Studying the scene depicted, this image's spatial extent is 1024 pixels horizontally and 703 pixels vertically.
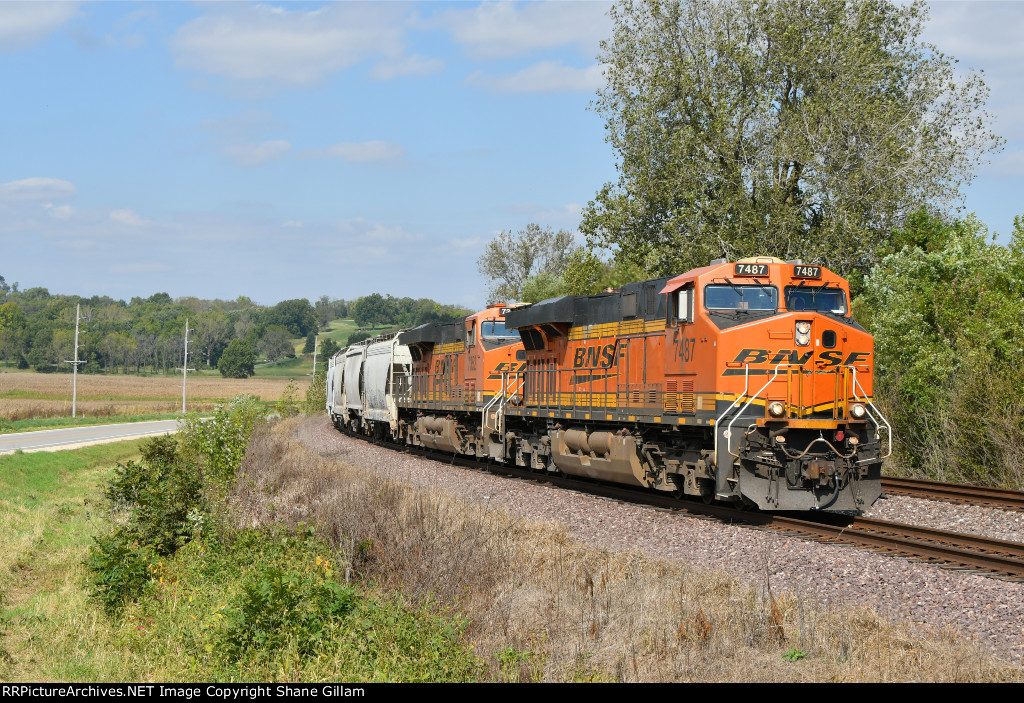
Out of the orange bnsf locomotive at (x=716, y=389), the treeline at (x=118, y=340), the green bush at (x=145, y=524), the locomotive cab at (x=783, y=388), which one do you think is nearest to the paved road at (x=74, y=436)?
the green bush at (x=145, y=524)

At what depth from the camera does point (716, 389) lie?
13453mm

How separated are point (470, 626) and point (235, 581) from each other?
543cm

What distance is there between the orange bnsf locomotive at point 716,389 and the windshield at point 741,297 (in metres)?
0.02

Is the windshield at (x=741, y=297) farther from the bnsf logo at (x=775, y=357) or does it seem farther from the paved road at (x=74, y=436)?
the paved road at (x=74, y=436)

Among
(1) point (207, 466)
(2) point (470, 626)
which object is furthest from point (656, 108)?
(2) point (470, 626)

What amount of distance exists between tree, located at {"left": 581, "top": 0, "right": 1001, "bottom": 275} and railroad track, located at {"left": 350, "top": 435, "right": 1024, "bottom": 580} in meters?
16.0

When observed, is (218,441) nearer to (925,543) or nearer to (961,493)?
(961,493)

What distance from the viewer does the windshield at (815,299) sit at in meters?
14.2

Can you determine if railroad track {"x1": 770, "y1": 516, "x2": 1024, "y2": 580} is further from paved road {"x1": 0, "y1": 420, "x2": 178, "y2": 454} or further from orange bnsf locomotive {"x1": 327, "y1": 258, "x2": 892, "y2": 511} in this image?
paved road {"x1": 0, "y1": 420, "x2": 178, "y2": 454}

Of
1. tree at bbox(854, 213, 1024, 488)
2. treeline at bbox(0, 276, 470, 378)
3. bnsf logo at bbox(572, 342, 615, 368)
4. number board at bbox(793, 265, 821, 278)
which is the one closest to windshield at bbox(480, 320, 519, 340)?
bnsf logo at bbox(572, 342, 615, 368)

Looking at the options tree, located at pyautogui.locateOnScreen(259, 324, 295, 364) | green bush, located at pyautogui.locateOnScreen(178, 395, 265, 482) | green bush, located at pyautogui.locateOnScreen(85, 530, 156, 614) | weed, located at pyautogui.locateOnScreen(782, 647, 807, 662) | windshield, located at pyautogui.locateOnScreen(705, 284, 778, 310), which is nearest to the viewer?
weed, located at pyautogui.locateOnScreen(782, 647, 807, 662)

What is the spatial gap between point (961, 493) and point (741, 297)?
5.68 meters

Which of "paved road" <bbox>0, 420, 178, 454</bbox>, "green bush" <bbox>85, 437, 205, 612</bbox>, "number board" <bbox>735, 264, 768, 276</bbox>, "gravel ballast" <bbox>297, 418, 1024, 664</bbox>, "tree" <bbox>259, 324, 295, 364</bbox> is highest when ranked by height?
"tree" <bbox>259, 324, 295, 364</bbox>

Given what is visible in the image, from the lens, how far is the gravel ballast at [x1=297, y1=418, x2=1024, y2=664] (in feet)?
27.8
